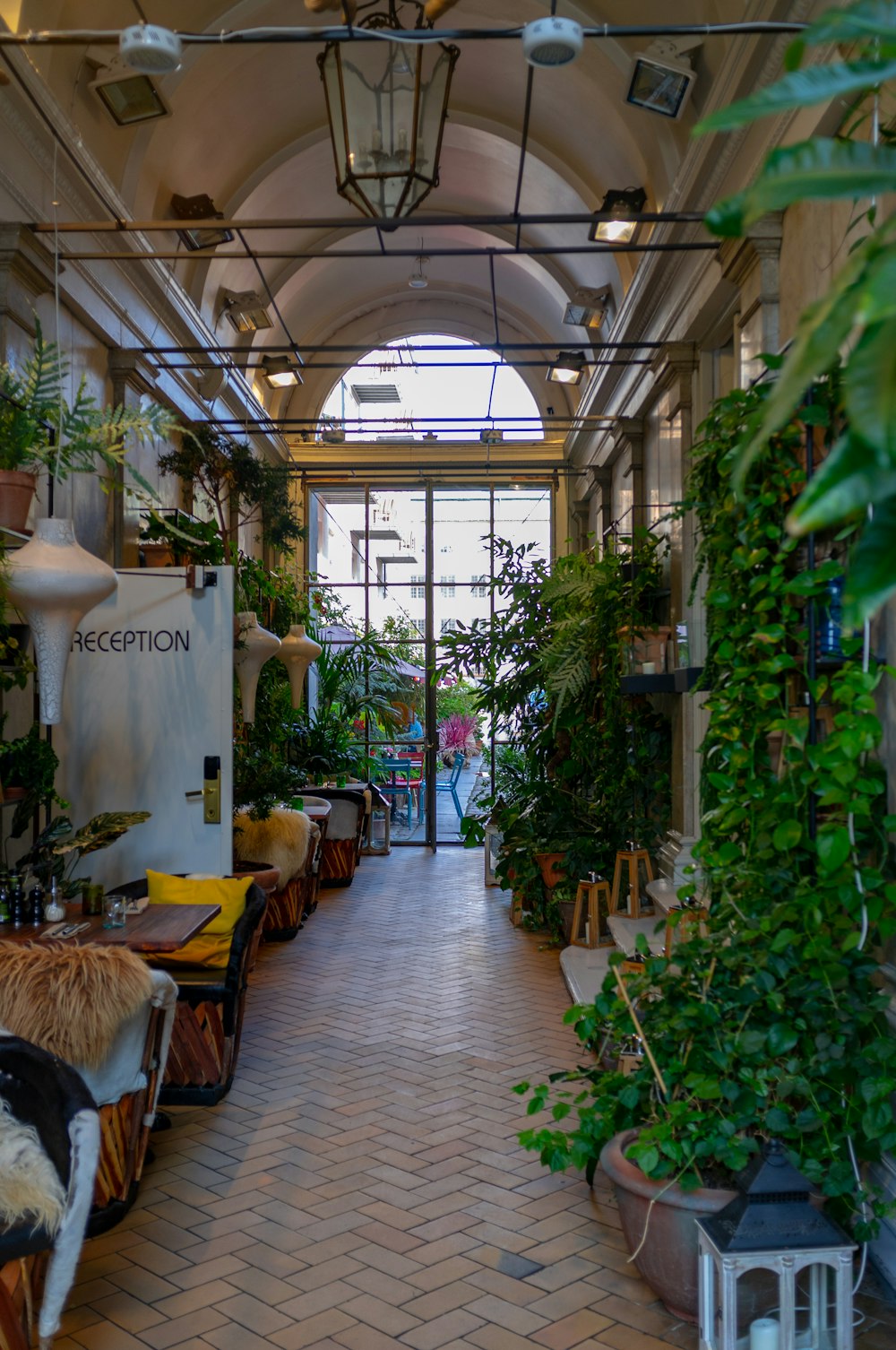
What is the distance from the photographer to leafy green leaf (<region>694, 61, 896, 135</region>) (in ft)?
2.90

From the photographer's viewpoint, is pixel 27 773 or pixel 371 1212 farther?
pixel 27 773

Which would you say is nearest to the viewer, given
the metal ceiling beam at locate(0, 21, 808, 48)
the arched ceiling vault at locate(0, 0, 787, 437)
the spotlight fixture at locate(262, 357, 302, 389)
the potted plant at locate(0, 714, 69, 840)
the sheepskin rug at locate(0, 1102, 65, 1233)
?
the sheepskin rug at locate(0, 1102, 65, 1233)

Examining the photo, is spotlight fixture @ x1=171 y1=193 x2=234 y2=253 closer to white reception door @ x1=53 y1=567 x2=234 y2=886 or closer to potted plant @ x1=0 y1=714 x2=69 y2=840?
white reception door @ x1=53 y1=567 x2=234 y2=886

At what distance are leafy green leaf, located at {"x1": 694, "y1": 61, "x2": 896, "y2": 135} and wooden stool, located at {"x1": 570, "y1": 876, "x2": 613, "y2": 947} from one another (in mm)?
6117

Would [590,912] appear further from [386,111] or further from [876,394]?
[876,394]

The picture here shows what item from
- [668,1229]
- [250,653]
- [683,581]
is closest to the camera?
[668,1229]

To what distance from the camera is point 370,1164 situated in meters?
3.93

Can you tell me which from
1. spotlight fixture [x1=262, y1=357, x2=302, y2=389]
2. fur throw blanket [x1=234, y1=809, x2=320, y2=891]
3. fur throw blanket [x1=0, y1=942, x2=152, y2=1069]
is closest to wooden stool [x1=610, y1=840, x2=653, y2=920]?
fur throw blanket [x1=234, y1=809, x2=320, y2=891]

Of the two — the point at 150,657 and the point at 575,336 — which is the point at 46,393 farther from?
the point at 575,336

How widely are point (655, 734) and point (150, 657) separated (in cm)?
302

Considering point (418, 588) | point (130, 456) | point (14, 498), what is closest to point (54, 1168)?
point (14, 498)

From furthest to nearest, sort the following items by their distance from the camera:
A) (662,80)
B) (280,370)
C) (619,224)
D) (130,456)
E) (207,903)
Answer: (280,370)
(130,456)
(619,224)
(662,80)
(207,903)

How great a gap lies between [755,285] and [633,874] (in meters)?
3.16

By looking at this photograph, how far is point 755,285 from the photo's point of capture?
4.92 m
